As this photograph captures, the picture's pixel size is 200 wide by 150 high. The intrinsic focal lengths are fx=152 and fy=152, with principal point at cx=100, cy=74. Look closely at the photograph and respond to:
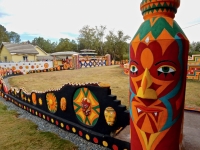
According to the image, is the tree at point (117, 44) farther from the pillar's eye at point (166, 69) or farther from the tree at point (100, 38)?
the pillar's eye at point (166, 69)

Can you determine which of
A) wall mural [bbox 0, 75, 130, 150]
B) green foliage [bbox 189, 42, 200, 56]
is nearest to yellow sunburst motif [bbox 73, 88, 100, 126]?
wall mural [bbox 0, 75, 130, 150]

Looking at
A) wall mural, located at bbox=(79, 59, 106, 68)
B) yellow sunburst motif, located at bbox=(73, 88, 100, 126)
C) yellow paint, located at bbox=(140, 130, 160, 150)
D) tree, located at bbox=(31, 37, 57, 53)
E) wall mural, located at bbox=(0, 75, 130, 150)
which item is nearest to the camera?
yellow paint, located at bbox=(140, 130, 160, 150)

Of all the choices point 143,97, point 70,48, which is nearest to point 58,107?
point 143,97

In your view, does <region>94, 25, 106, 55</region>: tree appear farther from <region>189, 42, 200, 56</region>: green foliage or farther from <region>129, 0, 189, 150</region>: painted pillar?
<region>129, 0, 189, 150</region>: painted pillar

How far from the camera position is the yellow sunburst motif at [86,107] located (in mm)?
3064

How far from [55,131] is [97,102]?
169 centimetres

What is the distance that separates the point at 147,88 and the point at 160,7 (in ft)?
3.06

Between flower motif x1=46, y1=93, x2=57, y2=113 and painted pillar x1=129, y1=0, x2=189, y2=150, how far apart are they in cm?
277

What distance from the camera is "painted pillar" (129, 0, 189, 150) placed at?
1.64 metres

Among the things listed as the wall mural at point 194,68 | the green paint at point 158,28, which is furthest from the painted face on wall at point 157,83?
the wall mural at point 194,68

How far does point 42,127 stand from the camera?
13.6 feet

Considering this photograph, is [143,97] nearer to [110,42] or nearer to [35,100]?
[35,100]

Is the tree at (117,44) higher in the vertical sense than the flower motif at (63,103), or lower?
higher

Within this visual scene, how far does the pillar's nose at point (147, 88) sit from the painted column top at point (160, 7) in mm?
Result: 667
